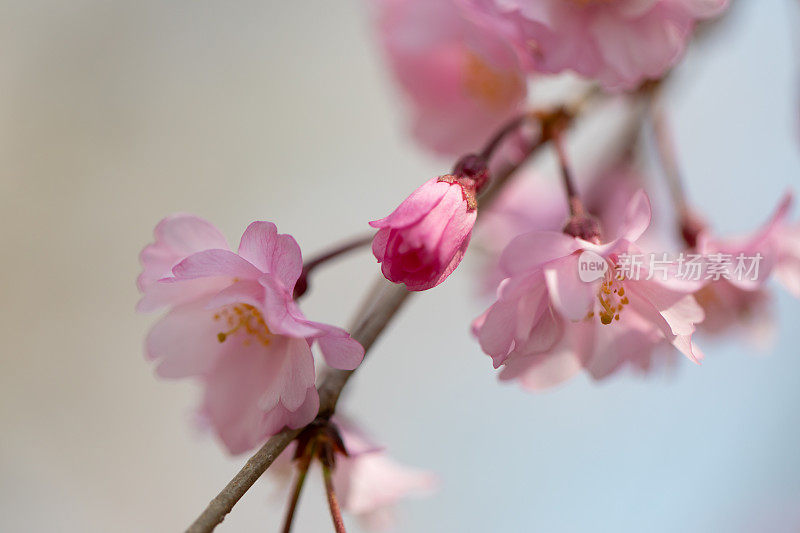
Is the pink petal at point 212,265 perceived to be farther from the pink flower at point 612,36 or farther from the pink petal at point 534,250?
the pink flower at point 612,36

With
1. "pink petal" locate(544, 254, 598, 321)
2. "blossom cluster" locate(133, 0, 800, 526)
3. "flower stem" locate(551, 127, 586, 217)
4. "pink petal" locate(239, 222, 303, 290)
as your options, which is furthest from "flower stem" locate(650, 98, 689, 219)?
"pink petal" locate(239, 222, 303, 290)

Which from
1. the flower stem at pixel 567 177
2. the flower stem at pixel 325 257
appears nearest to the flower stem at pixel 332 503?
the flower stem at pixel 325 257

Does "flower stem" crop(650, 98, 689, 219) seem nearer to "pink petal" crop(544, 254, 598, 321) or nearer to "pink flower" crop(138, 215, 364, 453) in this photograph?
"pink petal" crop(544, 254, 598, 321)

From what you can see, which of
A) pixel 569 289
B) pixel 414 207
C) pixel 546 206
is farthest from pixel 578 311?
pixel 546 206

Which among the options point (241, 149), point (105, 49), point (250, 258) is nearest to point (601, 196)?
point (250, 258)

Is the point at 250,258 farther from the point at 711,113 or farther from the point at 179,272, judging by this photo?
the point at 711,113

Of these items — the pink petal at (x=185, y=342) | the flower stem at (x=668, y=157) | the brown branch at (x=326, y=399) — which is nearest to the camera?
the brown branch at (x=326, y=399)

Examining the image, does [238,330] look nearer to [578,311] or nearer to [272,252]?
[272,252]
